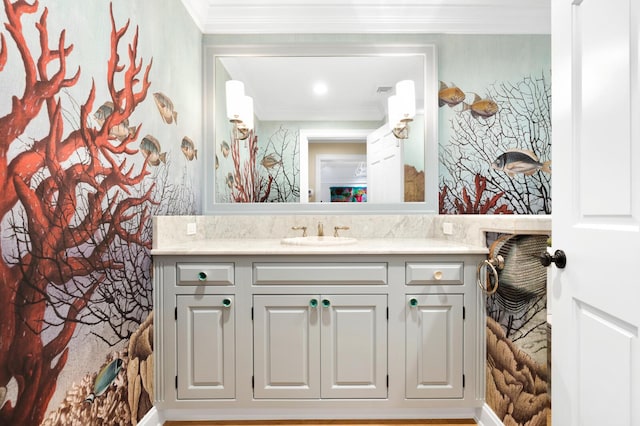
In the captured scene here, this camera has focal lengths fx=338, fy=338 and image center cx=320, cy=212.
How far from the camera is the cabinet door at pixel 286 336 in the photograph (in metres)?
1.69

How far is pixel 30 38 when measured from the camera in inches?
39.3

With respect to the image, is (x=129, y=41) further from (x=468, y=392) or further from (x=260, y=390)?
(x=468, y=392)

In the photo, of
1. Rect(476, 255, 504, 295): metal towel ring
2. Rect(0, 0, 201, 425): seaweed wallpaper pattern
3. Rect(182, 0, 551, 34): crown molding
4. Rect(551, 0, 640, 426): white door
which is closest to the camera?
Rect(551, 0, 640, 426): white door

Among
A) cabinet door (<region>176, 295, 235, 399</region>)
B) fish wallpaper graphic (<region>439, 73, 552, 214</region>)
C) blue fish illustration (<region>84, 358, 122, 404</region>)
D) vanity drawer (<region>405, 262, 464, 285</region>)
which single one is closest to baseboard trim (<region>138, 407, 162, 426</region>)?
cabinet door (<region>176, 295, 235, 399</region>)

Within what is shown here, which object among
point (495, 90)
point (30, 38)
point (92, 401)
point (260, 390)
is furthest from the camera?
point (495, 90)

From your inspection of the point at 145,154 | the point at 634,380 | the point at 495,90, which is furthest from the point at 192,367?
the point at 495,90

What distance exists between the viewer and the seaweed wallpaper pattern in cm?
96

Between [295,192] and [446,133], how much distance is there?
3.58 ft

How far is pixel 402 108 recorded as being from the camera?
2244 millimetres

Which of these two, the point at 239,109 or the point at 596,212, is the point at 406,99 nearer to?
the point at 239,109

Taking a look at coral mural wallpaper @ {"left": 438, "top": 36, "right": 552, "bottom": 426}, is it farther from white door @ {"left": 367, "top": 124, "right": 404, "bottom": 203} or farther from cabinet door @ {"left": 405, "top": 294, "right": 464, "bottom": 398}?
cabinet door @ {"left": 405, "top": 294, "right": 464, "bottom": 398}

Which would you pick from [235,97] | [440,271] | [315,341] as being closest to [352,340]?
[315,341]

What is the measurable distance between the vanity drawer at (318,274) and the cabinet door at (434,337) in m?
0.21

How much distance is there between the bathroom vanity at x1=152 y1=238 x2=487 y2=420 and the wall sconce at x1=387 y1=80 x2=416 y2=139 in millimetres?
919
